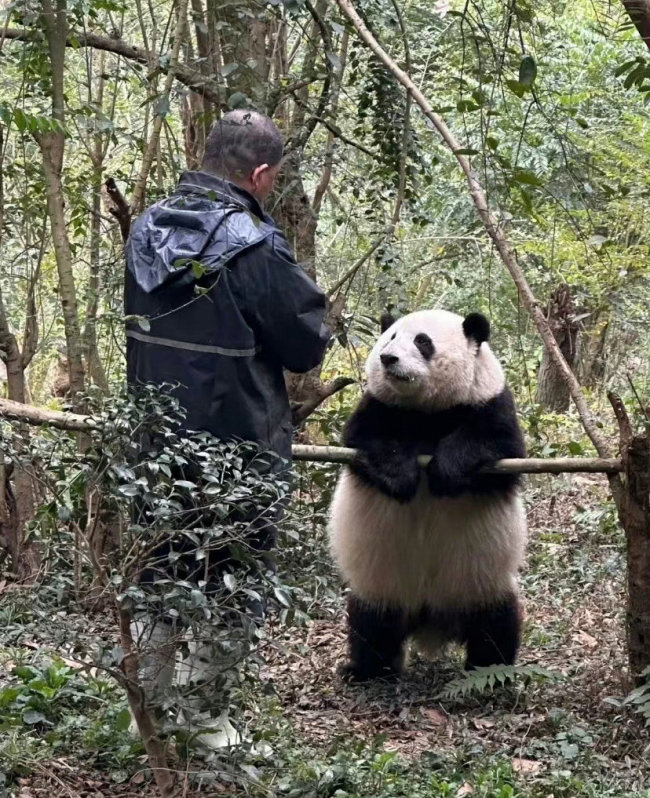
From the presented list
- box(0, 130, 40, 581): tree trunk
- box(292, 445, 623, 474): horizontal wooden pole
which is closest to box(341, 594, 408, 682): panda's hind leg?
box(292, 445, 623, 474): horizontal wooden pole

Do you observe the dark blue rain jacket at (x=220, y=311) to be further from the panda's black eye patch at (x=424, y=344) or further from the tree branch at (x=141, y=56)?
the tree branch at (x=141, y=56)

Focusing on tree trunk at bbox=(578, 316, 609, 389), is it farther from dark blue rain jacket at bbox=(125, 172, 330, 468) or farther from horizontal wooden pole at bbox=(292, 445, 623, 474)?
dark blue rain jacket at bbox=(125, 172, 330, 468)

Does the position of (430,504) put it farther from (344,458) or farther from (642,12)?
(642,12)

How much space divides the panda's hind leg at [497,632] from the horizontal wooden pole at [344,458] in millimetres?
899

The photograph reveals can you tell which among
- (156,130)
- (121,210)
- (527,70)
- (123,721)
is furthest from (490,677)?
(156,130)

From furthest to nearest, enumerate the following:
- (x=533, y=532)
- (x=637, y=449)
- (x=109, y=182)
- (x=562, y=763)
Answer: (x=533, y=532) < (x=109, y=182) < (x=637, y=449) < (x=562, y=763)

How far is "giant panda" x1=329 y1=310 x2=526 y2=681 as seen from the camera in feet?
16.3

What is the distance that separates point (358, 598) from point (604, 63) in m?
6.76

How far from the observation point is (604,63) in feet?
33.2

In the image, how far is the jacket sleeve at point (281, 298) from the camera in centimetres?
421

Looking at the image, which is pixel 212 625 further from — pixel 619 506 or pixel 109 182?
pixel 109 182

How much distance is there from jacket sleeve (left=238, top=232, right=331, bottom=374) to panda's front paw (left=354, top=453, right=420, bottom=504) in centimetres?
88

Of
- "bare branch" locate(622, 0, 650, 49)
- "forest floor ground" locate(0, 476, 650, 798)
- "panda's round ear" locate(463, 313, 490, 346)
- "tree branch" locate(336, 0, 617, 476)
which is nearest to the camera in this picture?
"bare branch" locate(622, 0, 650, 49)

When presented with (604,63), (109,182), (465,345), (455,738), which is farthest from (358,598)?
(604,63)
